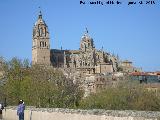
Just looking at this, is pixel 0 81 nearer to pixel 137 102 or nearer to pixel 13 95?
pixel 13 95

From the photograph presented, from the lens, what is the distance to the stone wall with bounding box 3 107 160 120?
19.6 metres

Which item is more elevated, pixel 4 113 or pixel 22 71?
pixel 22 71

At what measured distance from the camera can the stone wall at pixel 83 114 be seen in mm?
19587

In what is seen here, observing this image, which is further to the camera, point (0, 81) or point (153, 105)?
point (0, 81)

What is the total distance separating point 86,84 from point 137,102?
81.3 metres

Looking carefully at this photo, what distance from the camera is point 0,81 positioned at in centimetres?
7444

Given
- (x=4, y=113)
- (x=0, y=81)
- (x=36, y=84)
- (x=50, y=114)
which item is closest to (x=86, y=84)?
(x=0, y=81)

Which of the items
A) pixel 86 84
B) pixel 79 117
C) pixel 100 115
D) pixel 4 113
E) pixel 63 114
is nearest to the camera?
pixel 100 115

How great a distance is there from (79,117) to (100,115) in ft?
7.46

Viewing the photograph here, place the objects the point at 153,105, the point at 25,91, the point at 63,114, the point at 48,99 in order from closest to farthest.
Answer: the point at 63,114 < the point at 153,105 < the point at 48,99 < the point at 25,91

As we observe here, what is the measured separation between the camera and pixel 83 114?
24500 mm

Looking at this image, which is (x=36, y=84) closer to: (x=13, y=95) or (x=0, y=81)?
(x=13, y=95)

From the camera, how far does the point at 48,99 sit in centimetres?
4891

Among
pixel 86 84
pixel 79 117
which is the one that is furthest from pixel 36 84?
pixel 86 84
